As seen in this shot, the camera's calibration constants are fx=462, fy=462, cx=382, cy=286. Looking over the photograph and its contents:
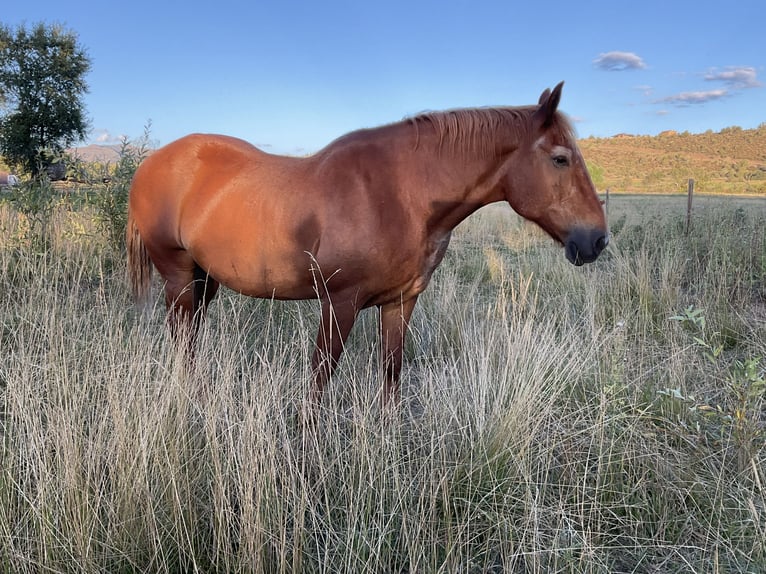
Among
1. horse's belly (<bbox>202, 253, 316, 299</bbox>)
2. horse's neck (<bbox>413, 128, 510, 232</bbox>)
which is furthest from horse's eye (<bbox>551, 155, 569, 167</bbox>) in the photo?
horse's belly (<bbox>202, 253, 316, 299</bbox>)

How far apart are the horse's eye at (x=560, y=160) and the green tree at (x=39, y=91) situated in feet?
70.5

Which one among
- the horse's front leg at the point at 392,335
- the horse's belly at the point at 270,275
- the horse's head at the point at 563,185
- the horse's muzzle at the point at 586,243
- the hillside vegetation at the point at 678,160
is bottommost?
the horse's front leg at the point at 392,335

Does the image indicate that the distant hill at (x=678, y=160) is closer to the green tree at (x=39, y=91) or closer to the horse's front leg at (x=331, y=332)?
the green tree at (x=39, y=91)

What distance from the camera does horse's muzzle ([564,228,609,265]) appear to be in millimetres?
2201

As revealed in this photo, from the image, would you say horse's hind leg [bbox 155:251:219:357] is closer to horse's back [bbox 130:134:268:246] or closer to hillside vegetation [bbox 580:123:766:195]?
horse's back [bbox 130:134:268:246]

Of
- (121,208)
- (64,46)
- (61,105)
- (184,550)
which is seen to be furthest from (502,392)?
(64,46)

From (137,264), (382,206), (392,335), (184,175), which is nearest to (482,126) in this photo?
(382,206)

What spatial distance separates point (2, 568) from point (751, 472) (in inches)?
106

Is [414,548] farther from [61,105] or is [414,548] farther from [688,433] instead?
[61,105]

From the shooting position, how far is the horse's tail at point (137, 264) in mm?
3410

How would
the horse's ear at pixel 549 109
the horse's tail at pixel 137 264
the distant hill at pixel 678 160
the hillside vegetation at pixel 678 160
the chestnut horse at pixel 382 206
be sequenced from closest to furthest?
the horse's ear at pixel 549 109, the chestnut horse at pixel 382 206, the horse's tail at pixel 137 264, the distant hill at pixel 678 160, the hillside vegetation at pixel 678 160

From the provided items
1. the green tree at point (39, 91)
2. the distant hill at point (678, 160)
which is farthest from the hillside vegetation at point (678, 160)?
the green tree at point (39, 91)

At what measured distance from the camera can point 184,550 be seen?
4.79ft

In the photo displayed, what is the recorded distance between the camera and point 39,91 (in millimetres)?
18594
